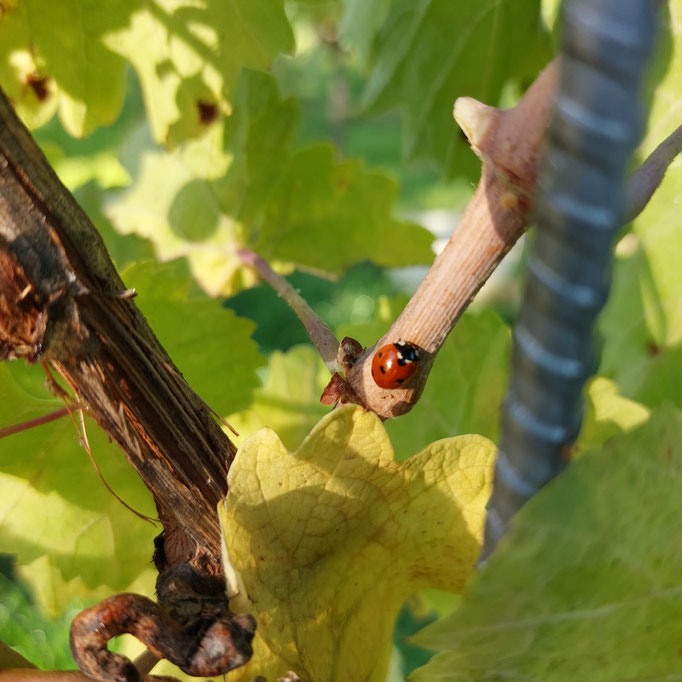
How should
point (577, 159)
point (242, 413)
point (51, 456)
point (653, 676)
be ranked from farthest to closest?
point (242, 413)
point (51, 456)
point (653, 676)
point (577, 159)

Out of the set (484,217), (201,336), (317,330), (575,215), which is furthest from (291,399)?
(575,215)

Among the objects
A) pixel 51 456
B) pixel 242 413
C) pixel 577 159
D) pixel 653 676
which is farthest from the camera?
pixel 242 413

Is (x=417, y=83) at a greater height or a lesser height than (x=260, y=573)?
greater

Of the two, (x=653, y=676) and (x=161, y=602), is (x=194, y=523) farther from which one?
(x=653, y=676)

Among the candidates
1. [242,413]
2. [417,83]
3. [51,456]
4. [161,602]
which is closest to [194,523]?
[161,602]

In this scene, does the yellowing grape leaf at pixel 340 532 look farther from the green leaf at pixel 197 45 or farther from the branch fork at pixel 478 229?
the green leaf at pixel 197 45

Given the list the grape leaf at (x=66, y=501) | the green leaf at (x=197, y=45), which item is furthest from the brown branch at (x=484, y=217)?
the green leaf at (x=197, y=45)

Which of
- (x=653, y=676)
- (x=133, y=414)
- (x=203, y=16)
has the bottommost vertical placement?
(x=653, y=676)
